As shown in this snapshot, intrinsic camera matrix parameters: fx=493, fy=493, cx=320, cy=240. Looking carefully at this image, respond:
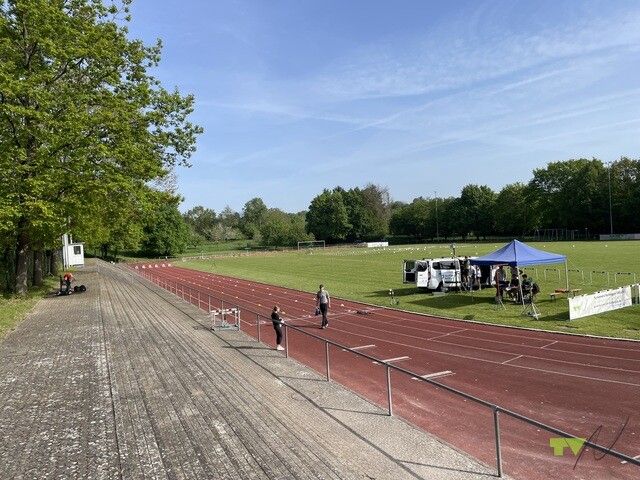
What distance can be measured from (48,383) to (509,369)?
1116 cm

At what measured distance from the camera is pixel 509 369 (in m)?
12.8

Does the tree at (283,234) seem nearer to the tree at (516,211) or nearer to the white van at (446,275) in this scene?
the tree at (516,211)

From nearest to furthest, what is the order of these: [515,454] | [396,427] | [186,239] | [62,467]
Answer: [62,467], [515,454], [396,427], [186,239]

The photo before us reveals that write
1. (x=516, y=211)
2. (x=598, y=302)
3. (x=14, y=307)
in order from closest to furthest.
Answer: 1. (x=598, y=302)
2. (x=14, y=307)
3. (x=516, y=211)

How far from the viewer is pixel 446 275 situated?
28.2m

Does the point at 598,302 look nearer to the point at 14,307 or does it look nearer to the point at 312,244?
the point at 14,307

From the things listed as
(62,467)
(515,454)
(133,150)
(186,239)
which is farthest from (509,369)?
(186,239)

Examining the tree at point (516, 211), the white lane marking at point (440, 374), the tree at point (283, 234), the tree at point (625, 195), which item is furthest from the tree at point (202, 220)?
the white lane marking at point (440, 374)

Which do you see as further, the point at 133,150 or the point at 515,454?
the point at 133,150

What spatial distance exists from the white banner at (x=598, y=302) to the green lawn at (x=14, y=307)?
67.2 feet

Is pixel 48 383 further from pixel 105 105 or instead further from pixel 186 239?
pixel 186 239

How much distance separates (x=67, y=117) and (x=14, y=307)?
9.20 metres

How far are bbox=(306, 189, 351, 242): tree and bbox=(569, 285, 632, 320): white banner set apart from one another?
356ft

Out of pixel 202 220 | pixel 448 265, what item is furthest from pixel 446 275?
pixel 202 220
